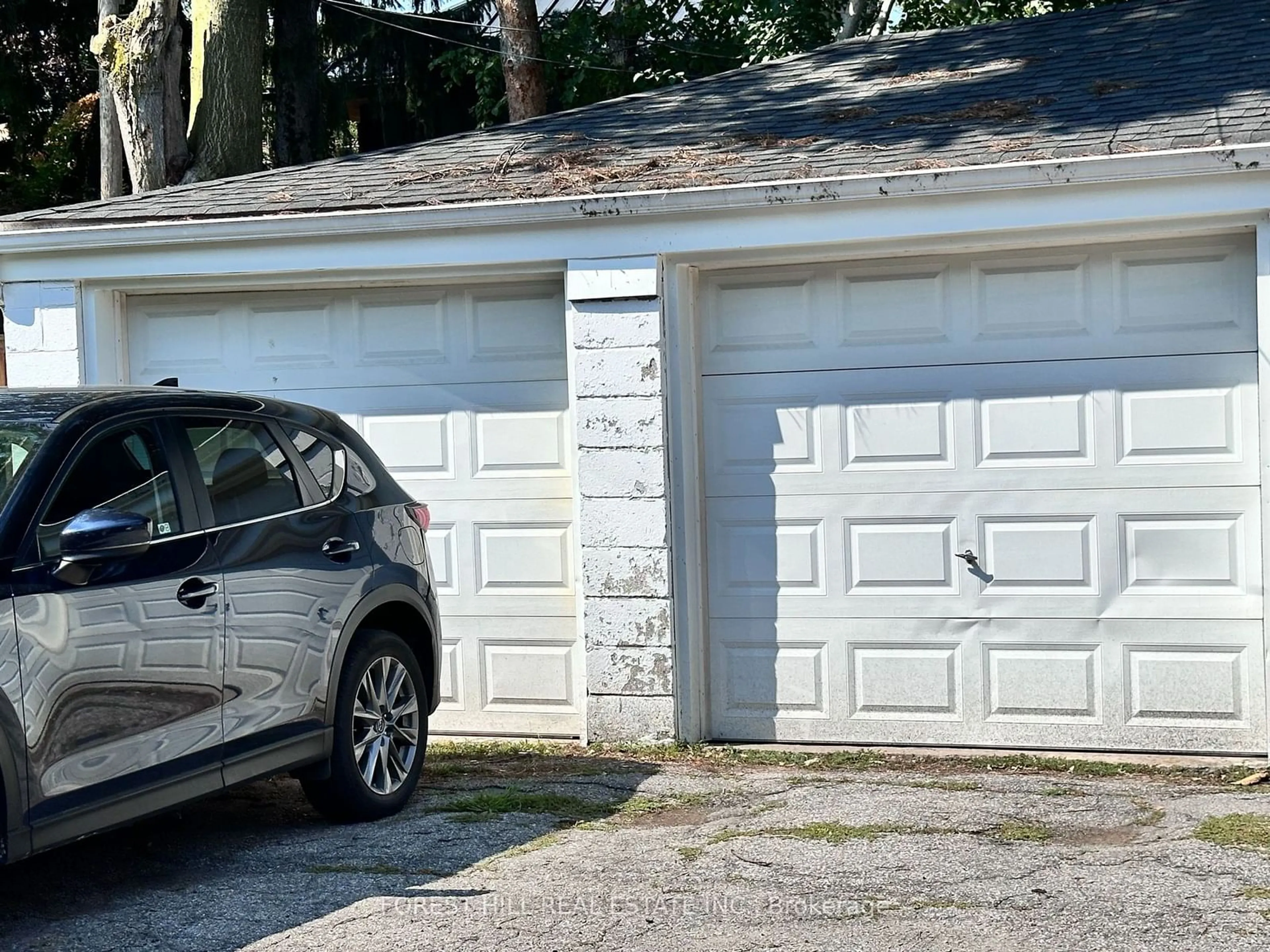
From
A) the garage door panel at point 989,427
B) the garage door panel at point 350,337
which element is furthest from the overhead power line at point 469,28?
the garage door panel at point 989,427

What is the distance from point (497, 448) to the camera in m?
8.23

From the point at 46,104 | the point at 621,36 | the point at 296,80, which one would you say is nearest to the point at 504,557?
the point at 621,36

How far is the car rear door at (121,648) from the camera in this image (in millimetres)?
4395

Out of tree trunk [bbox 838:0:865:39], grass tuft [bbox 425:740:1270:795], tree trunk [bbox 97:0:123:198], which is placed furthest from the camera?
tree trunk [bbox 838:0:865:39]

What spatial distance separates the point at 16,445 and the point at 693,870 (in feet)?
8.97

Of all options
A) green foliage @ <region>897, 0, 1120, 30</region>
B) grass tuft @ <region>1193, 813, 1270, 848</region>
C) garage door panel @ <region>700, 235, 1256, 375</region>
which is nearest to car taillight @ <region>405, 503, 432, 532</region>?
garage door panel @ <region>700, 235, 1256, 375</region>

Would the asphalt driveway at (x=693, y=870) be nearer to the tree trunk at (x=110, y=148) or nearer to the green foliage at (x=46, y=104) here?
the tree trunk at (x=110, y=148)

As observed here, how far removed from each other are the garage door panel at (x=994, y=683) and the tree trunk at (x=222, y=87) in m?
7.78

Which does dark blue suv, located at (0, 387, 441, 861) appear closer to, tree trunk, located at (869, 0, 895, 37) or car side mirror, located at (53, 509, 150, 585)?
car side mirror, located at (53, 509, 150, 585)

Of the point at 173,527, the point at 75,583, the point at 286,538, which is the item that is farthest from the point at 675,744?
the point at 75,583

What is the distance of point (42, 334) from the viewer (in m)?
8.45

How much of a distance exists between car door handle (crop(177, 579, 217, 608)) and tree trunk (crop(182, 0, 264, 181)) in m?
8.89

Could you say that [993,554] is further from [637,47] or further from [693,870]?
[637,47]

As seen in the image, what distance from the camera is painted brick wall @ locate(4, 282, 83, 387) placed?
842 centimetres
